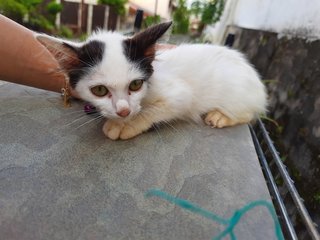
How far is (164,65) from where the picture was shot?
46.9 inches

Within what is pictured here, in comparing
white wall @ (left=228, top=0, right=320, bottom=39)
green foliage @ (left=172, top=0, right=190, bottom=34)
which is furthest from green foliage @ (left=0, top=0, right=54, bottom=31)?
green foliage @ (left=172, top=0, right=190, bottom=34)

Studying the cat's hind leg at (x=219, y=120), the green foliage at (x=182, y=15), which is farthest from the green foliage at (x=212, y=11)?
the cat's hind leg at (x=219, y=120)

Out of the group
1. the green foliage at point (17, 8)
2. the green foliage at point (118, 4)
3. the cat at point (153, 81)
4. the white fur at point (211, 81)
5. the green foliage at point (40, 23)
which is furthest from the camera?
the green foliage at point (118, 4)

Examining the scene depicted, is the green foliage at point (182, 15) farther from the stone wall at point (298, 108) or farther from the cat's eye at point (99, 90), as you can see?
the cat's eye at point (99, 90)

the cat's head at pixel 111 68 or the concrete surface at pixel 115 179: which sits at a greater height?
the cat's head at pixel 111 68

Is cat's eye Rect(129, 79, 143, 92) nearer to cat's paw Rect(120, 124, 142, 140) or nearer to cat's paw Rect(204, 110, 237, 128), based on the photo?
cat's paw Rect(120, 124, 142, 140)

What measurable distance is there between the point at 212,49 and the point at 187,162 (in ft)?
2.16

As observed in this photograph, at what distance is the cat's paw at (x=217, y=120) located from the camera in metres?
1.26

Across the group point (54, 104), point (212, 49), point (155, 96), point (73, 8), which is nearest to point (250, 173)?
point (155, 96)

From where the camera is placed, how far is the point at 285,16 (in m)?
2.08

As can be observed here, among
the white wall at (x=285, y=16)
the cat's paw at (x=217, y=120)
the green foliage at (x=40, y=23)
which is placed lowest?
the green foliage at (x=40, y=23)

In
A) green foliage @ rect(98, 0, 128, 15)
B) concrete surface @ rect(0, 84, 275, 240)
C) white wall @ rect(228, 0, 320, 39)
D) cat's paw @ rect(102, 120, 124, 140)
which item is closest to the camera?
concrete surface @ rect(0, 84, 275, 240)

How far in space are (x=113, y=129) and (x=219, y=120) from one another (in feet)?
1.69

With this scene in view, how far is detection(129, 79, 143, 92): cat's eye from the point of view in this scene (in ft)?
3.10
